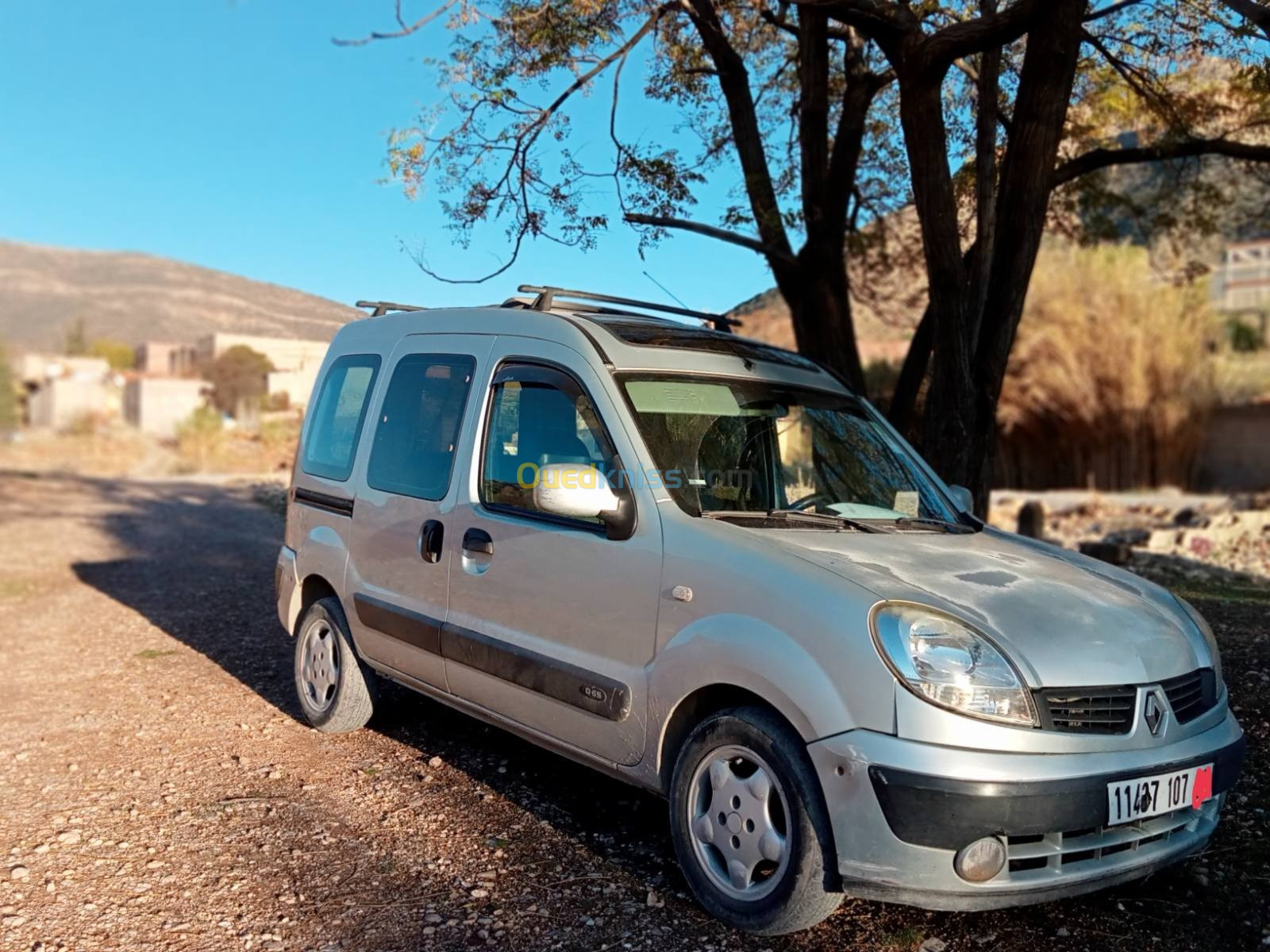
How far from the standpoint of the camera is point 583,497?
354 cm

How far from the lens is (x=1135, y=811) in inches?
117

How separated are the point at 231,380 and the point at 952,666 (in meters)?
24.9

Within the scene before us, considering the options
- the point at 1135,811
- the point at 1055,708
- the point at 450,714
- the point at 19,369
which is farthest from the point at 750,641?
the point at 19,369

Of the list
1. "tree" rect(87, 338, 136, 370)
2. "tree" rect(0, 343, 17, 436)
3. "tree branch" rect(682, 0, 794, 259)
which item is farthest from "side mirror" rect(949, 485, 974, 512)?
"tree" rect(87, 338, 136, 370)

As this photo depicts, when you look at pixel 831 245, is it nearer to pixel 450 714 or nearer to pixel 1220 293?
pixel 450 714

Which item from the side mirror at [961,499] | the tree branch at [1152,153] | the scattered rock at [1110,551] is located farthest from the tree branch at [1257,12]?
the scattered rock at [1110,551]

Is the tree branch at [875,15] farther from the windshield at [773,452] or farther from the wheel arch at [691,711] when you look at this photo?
the wheel arch at [691,711]

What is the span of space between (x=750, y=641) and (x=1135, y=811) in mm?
1211

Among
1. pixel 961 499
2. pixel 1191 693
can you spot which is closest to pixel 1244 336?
pixel 961 499

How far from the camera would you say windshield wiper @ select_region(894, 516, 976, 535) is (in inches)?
158

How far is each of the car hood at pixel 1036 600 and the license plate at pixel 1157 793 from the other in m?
0.29

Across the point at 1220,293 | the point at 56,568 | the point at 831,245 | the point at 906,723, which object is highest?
the point at 1220,293

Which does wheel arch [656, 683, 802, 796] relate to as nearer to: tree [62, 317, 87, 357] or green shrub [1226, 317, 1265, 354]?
tree [62, 317, 87, 357]

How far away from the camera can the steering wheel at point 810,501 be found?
12.9 feet
